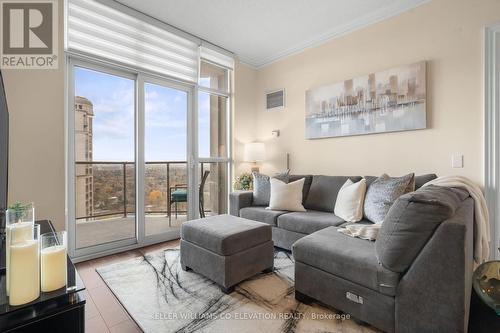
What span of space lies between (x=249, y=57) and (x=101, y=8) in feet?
7.20

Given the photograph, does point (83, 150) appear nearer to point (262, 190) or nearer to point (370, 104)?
point (262, 190)

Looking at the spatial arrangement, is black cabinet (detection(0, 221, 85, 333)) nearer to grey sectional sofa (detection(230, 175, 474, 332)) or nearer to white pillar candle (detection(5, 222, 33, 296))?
white pillar candle (detection(5, 222, 33, 296))

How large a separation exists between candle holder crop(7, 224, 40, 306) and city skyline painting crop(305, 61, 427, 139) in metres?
3.19

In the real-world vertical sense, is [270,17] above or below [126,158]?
above

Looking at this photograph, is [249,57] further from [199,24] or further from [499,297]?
[499,297]

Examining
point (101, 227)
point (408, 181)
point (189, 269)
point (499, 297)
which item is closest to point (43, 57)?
point (101, 227)

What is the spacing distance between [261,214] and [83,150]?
217cm

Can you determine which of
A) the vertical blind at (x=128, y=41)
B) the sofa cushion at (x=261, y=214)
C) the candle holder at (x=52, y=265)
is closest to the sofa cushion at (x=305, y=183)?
the sofa cushion at (x=261, y=214)

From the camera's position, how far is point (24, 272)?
81cm

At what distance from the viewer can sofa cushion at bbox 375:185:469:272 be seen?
1287mm

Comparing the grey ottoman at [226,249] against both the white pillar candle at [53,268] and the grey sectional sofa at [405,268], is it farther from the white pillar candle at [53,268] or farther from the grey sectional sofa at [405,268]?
the white pillar candle at [53,268]

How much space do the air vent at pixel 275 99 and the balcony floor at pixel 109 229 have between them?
2.50 m

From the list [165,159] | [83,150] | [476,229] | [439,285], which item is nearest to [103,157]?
[83,150]

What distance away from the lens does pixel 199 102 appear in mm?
3820
